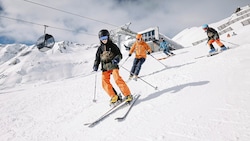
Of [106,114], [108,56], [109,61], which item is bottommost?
[106,114]

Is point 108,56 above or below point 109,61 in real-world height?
above

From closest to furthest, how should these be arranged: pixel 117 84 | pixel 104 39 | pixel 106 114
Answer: pixel 106 114 < pixel 117 84 < pixel 104 39

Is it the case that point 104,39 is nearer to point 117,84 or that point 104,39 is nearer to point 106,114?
point 117,84

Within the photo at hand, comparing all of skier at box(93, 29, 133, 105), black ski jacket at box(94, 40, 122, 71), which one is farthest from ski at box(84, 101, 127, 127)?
black ski jacket at box(94, 40, 122, 71)

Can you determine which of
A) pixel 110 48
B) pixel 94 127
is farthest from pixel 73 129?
pixel 110 48

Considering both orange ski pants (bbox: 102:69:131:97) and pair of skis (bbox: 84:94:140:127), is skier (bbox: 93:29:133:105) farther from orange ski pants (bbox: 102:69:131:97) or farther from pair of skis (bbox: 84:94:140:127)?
pair of skis (bbox: 84:94:140:127)

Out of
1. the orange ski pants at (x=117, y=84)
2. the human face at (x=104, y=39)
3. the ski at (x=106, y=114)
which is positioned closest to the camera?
the ski at (x=106, y=114)

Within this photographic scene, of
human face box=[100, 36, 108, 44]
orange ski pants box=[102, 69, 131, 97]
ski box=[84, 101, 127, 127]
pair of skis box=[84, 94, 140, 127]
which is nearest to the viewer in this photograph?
pair of skis box=[84, 94, 140, 127]

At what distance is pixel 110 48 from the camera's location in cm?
464

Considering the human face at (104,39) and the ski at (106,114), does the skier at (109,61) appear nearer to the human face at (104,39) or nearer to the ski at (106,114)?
the human face at (104,39)

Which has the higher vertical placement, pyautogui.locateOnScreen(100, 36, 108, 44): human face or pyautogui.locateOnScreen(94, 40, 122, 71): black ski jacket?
pyautogui.locateOnScreen(100, 36, 108, 44): human face

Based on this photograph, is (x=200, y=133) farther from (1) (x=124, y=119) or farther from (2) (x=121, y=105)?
(2) (x=121, y=105)

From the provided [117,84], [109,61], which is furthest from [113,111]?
[109,61]

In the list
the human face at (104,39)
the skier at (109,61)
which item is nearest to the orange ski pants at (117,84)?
the skier at (109,61)
